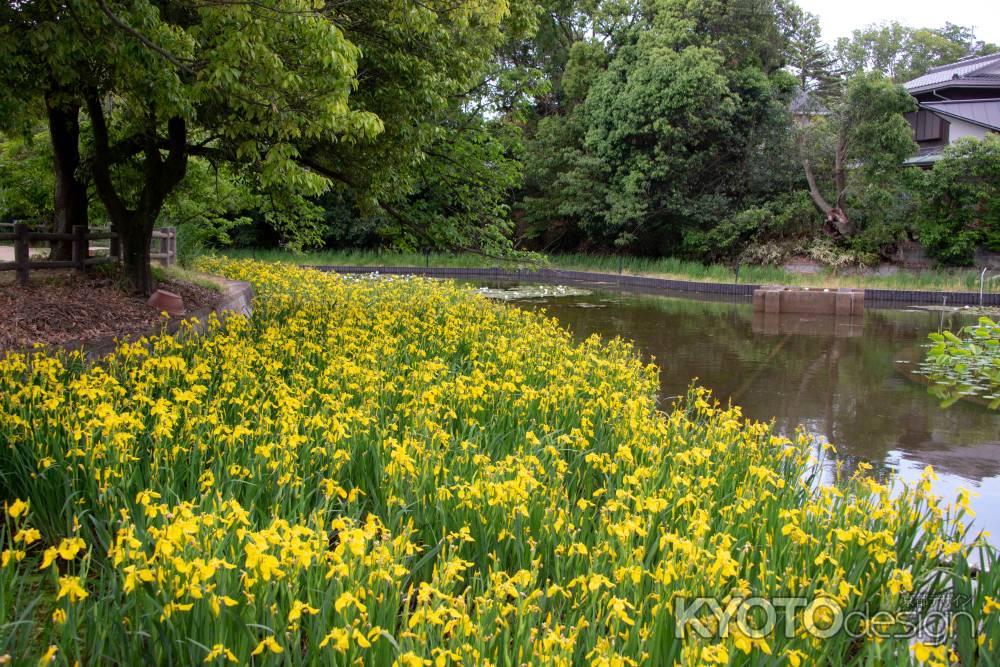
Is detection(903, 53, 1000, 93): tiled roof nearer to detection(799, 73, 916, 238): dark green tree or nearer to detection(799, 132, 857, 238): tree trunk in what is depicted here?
detection(799, 73, 916, 238): dark green tree

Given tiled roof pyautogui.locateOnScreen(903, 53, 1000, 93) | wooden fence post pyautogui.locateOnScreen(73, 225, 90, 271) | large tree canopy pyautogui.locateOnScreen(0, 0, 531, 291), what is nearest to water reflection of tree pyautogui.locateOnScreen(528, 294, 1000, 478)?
large tree canopy pyautogui.locateOnScreen(0, 0, 531, 291)

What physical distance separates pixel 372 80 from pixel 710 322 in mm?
9591

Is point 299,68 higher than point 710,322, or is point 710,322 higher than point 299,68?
point 299,68

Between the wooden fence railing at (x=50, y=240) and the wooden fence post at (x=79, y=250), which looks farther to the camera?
the wooden fence post at (x=79, y=250)

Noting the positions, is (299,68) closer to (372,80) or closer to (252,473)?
(372,80)

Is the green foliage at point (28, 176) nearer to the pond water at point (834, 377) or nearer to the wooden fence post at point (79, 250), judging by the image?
the wooden fence post at point (79, 250)

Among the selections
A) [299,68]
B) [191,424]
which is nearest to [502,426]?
[191,424]

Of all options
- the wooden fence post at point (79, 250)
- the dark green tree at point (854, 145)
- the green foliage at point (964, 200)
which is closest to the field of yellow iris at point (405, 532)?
the wooden fence post at point (79, 250)

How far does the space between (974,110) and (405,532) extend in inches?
1445

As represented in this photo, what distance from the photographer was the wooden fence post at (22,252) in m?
10.3

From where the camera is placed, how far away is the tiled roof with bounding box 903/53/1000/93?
1336 inches

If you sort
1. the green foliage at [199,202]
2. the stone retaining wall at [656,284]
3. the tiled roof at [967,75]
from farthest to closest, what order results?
the tiled roof at [967,75]
the stone retaining wall at [656,284]
the green foliage at [199,202]

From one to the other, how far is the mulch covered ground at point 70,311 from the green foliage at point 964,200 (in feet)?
76.0

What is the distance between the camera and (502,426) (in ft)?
17.6
